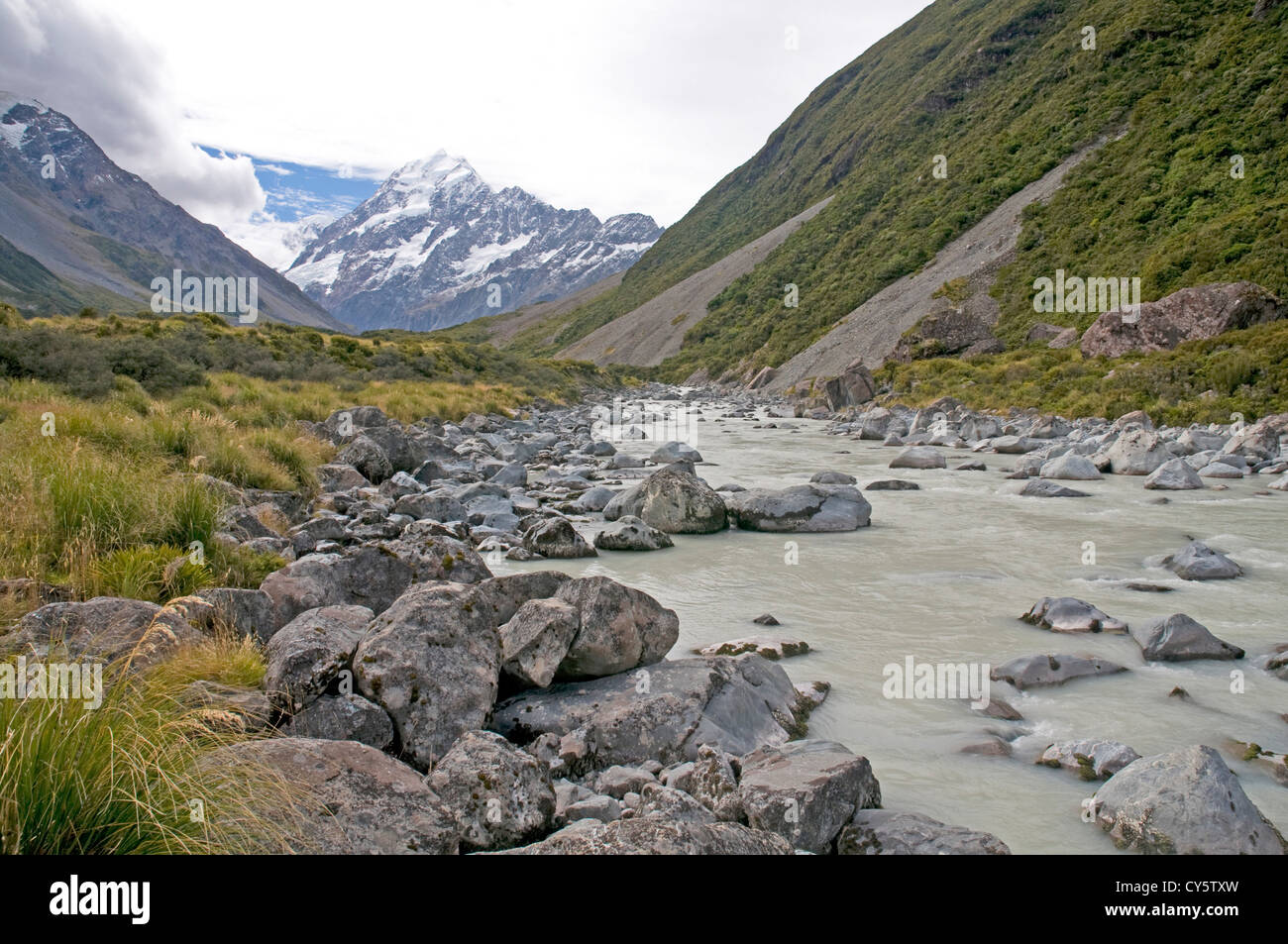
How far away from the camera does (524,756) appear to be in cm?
371

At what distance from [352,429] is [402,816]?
15408mm

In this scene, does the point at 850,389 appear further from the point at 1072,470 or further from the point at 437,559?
the point at 437,559

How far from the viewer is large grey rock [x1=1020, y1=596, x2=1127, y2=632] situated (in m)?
6.95

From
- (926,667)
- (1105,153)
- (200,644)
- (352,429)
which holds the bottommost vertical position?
(926,667)

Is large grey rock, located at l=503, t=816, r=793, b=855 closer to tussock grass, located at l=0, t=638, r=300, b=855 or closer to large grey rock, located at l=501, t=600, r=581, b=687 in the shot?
tussock grass, located at l=0, t=638, r=300, b=855

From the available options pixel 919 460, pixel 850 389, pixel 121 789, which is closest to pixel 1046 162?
pixel 850 389

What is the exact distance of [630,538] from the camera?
425 inches

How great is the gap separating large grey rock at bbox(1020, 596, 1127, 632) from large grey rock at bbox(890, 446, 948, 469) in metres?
12.3

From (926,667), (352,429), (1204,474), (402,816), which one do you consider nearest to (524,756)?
(402,816)

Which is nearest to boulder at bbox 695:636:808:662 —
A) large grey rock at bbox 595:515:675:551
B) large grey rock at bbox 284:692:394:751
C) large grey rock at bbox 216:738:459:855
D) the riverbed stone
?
the riverbed stone

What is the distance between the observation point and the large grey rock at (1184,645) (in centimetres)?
616

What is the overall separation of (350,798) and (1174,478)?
54.5 feet
